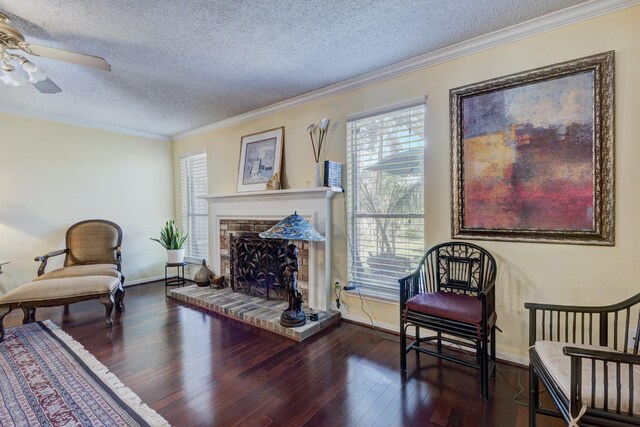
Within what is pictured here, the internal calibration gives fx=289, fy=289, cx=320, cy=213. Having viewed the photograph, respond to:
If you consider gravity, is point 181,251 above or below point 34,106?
below

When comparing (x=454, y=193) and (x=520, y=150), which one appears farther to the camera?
(x=454, y=193)

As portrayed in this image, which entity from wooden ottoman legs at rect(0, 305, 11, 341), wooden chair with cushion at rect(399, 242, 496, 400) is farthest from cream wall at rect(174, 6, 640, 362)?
wooden ottoman legs at rect(0, 305, 11, 341)

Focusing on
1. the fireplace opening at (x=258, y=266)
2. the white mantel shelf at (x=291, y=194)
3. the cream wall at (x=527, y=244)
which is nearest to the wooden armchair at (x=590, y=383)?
the cream wall at (x=527, y=244)

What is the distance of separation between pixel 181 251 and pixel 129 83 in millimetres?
2406

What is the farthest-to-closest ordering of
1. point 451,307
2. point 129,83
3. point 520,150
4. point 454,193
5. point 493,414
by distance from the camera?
point 129,83
point 454,193
point 520,150
point 451,307
point 493,414

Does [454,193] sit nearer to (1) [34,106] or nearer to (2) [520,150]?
(2) [520,150]

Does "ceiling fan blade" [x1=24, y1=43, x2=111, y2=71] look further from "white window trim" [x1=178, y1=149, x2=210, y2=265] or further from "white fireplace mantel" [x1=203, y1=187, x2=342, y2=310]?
"white window trim" [x1=178, y1=149, x2=210, y2=265]

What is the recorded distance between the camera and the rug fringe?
1.69 m

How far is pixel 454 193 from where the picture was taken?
96.3 inches

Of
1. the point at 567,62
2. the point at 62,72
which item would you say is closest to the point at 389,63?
the point at 567,62

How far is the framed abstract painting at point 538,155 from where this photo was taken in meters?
1.91

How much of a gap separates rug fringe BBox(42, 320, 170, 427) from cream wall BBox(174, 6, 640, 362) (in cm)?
193

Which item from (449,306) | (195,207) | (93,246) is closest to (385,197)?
(449,306)

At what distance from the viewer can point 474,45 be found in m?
2.31
